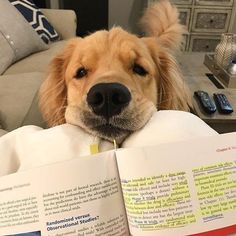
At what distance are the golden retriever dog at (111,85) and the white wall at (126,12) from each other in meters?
2.52

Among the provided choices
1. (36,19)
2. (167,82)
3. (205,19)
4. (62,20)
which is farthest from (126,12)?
(167,82)

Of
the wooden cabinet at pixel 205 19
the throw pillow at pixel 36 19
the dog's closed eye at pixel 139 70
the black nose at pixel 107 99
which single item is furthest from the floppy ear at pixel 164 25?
the wooden cabinet at pixel 205 19

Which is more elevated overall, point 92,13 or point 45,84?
point 45,84

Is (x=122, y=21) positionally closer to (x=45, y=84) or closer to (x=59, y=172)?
(x=45, y=84)

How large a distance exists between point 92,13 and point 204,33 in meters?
1.28

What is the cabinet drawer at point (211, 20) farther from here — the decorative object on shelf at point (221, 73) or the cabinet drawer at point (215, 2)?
the decorative object on shelf at point (221, 73)

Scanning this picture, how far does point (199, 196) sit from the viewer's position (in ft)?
1.71

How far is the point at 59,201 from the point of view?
50 cm

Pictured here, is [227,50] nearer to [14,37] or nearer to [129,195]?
[14,37]

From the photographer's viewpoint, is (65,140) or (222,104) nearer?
(65,140)

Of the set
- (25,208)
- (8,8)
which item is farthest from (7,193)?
(8,8)

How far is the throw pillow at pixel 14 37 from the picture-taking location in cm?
179

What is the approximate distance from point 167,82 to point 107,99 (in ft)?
1.62

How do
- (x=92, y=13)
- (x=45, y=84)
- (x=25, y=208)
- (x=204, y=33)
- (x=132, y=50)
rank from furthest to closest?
(x=92, y=13) → (x=204, y=33) → (x=45, y=84) → (x=132, y=50) → (x=25, y=208)
